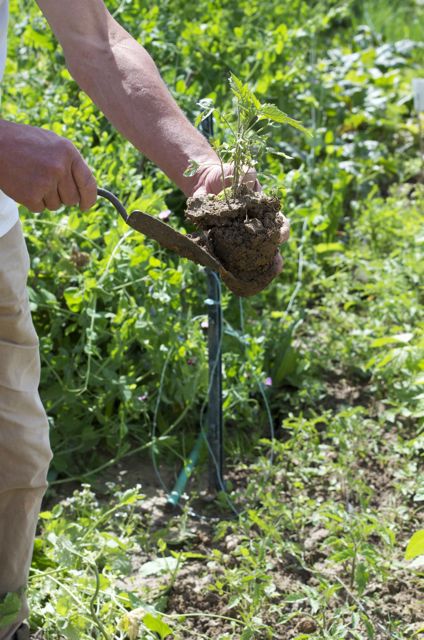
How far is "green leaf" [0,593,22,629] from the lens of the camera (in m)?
2.15

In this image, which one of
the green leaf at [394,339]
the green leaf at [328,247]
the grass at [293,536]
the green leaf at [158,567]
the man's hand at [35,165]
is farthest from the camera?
the green leaf at [328,247]

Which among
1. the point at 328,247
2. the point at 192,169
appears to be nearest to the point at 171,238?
the point at 192,169

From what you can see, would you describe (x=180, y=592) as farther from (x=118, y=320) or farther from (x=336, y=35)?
(x=336, y=35)

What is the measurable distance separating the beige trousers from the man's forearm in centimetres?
34

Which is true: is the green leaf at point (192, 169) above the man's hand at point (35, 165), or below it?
below

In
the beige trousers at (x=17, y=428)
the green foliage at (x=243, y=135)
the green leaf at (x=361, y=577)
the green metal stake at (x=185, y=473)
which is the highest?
the green foliage at (x=243, y=135)

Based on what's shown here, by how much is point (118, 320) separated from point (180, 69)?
1.71 metres

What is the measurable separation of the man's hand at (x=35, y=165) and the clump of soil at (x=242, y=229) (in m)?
0.31

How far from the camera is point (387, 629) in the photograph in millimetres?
2381

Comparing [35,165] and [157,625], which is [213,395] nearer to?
[157,625]

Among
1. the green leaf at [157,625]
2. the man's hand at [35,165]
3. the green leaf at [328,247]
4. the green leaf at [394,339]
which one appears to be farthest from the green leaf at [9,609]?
the green leaf at [328,247]

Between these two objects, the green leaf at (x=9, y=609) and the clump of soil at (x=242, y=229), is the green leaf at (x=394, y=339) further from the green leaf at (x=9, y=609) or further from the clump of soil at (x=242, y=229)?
the green leaf at (x=9, y=609)

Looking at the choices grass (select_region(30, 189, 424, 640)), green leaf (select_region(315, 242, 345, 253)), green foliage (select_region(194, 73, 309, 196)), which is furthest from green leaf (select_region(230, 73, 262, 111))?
green leaf (select_region(315, 242, 345, 253))

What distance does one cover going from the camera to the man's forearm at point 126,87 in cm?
210
